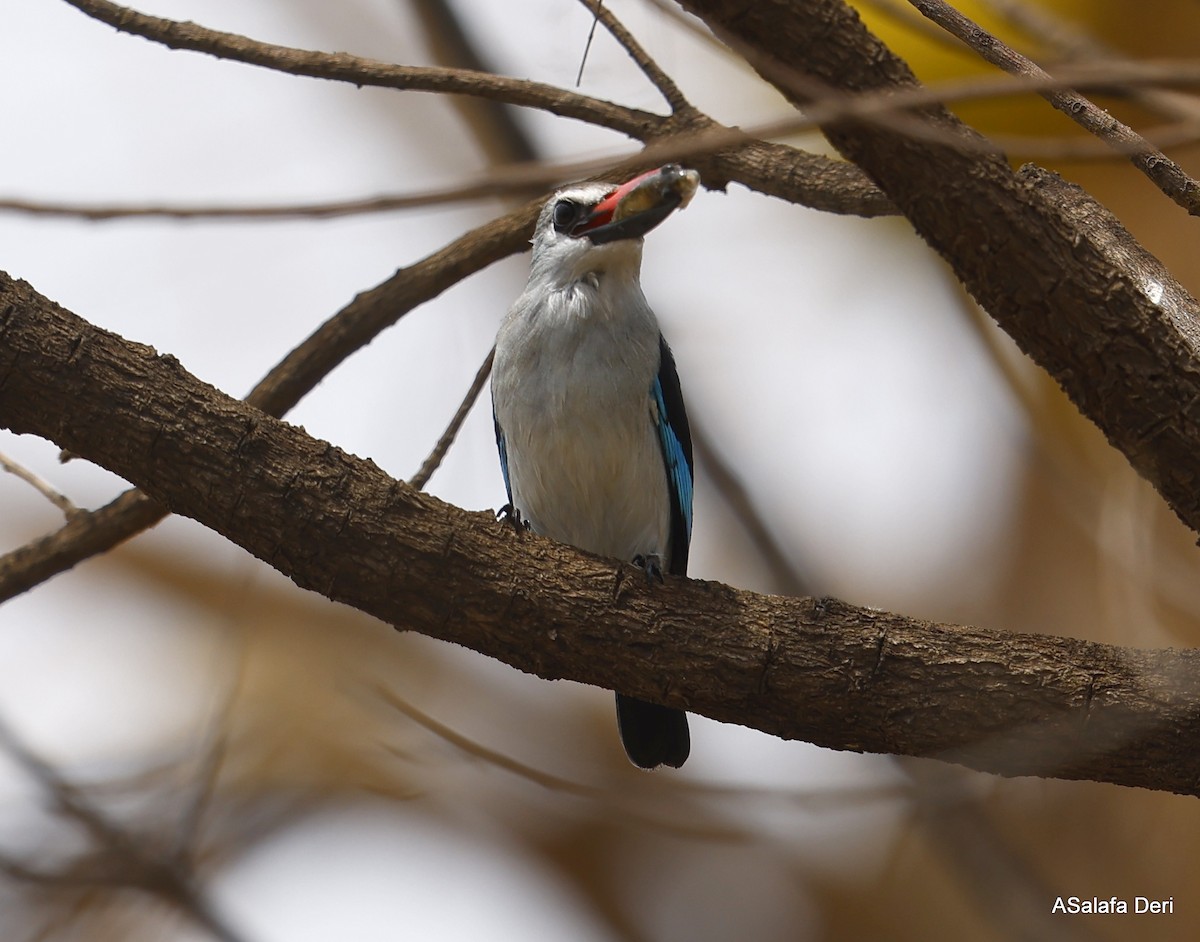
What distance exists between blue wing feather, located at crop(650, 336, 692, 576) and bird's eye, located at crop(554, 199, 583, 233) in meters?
0.53

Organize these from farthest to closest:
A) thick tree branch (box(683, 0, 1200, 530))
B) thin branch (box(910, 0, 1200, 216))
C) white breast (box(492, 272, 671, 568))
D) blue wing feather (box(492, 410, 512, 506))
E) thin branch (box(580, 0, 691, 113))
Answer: blue wing feather (box(492, 410, 512, 506))
white breast (box(492, 272, 671, 568))
thin branch (box(580, 0, 691, 113))
thick tree branch (box(683, 0, 1200, 530))
thin branch (box(910, 0, 1200, 216))

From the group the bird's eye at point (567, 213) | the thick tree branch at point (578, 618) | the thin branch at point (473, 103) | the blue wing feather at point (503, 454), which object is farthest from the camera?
the thin branch at point (473, 103)

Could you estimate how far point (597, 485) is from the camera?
13.1 feet

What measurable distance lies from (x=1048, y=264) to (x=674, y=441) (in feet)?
5.92

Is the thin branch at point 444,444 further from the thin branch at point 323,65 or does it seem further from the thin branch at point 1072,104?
the thin branch at point 1072,104

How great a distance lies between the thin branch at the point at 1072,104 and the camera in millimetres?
2283

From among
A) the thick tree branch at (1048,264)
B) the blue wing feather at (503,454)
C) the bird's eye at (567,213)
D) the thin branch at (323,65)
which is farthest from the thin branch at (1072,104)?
the blue wing feather at (503,454)

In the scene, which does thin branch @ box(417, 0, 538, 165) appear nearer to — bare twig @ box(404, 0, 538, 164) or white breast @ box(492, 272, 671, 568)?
bare twig @ box(404, 0, 538, 164)

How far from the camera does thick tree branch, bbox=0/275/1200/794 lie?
286cm

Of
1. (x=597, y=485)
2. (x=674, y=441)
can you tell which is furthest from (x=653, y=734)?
(x=674, y=441)

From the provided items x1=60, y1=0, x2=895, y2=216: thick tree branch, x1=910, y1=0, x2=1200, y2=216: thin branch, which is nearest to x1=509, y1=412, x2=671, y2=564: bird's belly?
x1=60, y1=0, x2=895, y2=216: thick tree branch

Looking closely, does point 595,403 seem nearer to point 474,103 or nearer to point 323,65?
point 323,65

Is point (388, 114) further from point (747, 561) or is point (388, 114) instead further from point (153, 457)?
point (153, 457)

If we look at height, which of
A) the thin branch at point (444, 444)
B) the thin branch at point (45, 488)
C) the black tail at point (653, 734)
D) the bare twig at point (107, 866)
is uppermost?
the thin branch at point (444, 444)
